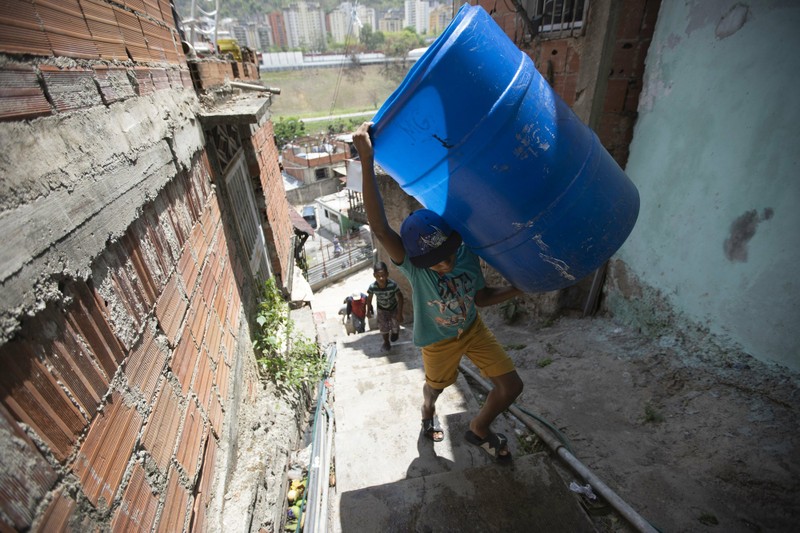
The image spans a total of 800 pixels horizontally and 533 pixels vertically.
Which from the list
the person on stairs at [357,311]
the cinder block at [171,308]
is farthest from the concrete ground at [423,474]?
the person on stairs at [357,311]

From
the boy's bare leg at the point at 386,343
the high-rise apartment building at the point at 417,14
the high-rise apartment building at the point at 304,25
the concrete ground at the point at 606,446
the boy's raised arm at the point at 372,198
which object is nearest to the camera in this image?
the boy's raised arm at the point at 372,198

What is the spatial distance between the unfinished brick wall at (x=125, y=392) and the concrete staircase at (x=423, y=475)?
868 mm

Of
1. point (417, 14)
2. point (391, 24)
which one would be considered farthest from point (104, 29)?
point (417, 14)

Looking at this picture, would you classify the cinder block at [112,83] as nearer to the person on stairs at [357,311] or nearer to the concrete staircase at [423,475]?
the concrete staircase at [423,475]

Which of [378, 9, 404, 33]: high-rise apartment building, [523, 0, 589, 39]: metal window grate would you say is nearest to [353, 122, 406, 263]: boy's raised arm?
[523, 0, 589, 39]: metal window grate

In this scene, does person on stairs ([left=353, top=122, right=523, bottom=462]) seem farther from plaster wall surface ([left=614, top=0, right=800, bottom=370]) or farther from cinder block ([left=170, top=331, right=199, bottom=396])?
plaster wall surface ([left=614, top=0, right=800, bottom=370])

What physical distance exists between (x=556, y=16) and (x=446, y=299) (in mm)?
3954

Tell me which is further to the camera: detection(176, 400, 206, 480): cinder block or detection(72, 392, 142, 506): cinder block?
detection(176, 400, 206, 480): cinder block

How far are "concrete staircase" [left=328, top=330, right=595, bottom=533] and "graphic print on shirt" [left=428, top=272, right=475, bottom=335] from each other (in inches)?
33.4

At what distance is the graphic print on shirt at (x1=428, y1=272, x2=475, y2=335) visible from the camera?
2094 mm

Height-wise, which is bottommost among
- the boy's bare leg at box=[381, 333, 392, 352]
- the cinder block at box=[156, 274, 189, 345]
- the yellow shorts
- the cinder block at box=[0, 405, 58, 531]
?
the boy's bare leg at box=[381, 333, 392, 352]

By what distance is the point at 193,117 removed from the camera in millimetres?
2719

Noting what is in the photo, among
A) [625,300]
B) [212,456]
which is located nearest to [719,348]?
[625,300]

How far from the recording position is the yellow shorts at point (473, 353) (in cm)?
221
